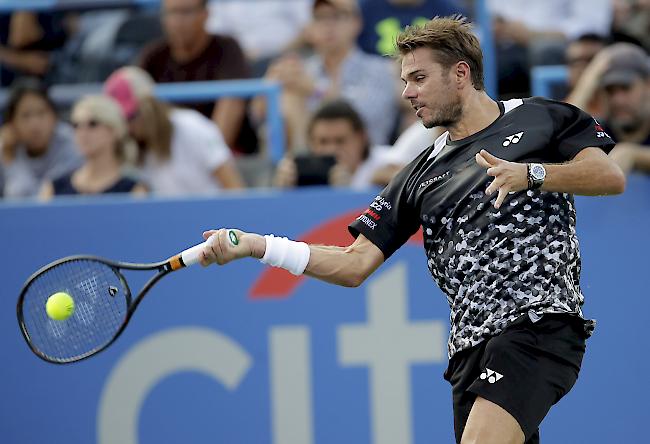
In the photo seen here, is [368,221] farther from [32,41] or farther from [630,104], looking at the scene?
[32,41]

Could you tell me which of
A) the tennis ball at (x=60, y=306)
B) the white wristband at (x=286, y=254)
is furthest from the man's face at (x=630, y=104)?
the tennis ball at (x=60, y=306)

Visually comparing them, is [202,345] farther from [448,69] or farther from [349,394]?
[448,69]

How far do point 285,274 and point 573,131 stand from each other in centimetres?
244

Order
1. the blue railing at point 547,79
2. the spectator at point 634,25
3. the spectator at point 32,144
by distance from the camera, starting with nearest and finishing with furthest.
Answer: the spectator at point 634,25 < the blue railing at point 547,79 < the spectator at point 32,144

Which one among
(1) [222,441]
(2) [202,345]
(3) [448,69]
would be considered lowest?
(1) [222,441]

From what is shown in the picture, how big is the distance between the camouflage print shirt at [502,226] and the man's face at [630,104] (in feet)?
6.90

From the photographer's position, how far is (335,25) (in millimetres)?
8133

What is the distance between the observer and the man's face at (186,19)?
8414mm

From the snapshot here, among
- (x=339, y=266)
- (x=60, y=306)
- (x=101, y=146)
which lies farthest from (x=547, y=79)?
(x=60, y=306)

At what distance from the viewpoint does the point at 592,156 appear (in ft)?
14.9

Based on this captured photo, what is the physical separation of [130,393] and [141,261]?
72 cm

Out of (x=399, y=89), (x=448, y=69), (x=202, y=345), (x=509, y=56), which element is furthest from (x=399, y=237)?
(x=509, y=56)

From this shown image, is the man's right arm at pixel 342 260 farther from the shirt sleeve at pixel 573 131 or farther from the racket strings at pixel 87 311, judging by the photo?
the shirt sleeve at pixel 573 131

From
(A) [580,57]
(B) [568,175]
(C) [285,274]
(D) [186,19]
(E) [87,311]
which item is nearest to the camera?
(B) [568,175]
